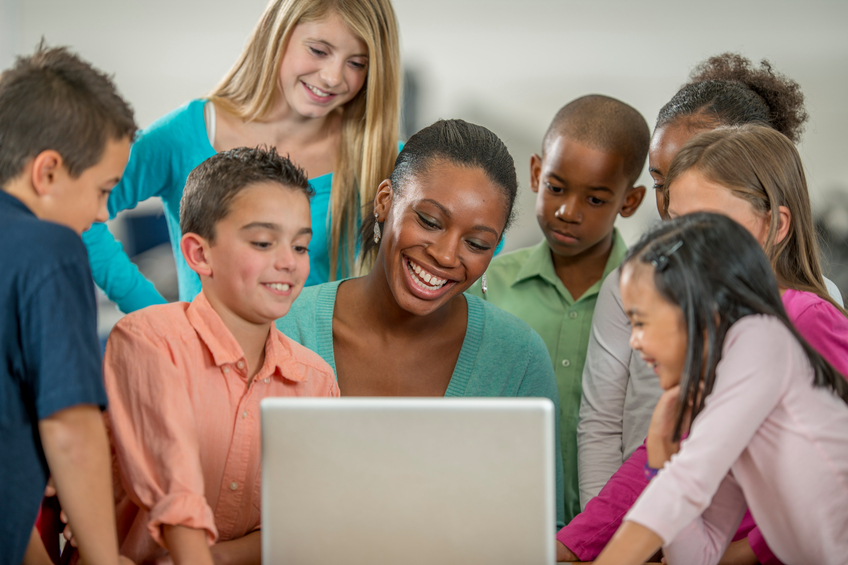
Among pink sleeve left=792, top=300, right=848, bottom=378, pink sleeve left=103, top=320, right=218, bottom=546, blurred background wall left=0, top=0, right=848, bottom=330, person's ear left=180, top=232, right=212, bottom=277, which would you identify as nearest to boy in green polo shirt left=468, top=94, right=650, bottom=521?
pink sleeve left=792, top=300, right=848, bottom=378

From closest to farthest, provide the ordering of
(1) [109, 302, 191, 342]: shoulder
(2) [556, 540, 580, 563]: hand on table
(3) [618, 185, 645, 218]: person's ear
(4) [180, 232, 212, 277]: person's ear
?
(1) [109, 302, 191, 342]: shoulder, (4) [180, 232, 212, 277]: person's ear, (2) [556, 540, 580, 563]: hand on table, (3) [618, 185, 645, 218]: person's ear

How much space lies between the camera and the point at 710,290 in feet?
3.22

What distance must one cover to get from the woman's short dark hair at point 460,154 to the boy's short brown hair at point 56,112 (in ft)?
2.18

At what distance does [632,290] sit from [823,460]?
0.32m

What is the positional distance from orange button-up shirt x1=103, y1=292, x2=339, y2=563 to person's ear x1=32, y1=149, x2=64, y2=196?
0.80 ft

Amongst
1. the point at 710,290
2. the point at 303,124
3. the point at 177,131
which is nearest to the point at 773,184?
the point at 710,290

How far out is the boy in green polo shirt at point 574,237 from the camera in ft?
6.18

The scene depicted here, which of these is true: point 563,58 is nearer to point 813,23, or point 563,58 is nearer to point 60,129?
point 813,23

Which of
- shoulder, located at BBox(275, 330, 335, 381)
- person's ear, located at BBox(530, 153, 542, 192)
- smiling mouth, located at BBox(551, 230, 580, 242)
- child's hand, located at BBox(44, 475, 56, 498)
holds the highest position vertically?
person's ear, located at BBox(530, 153, 542, 192)

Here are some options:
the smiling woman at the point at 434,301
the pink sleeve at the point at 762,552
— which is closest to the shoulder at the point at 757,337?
the pink sleeve at the point at 762,552

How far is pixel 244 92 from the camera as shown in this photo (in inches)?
79.4

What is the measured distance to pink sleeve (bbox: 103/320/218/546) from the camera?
986mm

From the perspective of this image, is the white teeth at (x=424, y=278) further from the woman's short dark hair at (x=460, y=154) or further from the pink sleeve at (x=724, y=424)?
the pink sleeve at (x=724, y=424)

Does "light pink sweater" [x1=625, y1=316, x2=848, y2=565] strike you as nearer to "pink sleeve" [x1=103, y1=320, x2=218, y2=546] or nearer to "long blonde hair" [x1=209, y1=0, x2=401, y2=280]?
"pink sleeve" [x1=103, y1=320, x2=218, y2=546]
